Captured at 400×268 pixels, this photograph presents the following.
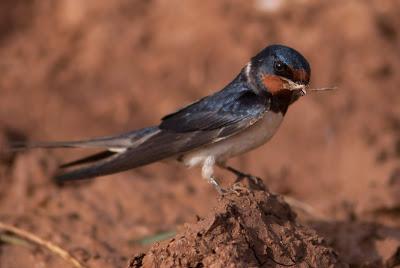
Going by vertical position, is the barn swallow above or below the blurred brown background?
below

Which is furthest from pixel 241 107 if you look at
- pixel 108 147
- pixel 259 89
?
pixel 108 147

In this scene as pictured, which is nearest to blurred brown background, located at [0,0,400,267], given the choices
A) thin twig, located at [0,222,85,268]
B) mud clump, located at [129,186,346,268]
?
thin twig, located at [0,222,85,268]

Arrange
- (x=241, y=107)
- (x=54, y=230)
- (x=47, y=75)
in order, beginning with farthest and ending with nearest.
A: (x=47, y=75)
(x=54, y=230)
(x=241, y=107)

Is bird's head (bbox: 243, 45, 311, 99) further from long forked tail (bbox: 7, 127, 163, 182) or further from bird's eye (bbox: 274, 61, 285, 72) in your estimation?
long forked tail (bbox: 7, 127, 163, 182)

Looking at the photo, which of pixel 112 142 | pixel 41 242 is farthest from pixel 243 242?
pixel 112 142

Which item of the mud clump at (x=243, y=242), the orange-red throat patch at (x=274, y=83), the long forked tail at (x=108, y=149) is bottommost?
the mud clump at (x=243, y=242)

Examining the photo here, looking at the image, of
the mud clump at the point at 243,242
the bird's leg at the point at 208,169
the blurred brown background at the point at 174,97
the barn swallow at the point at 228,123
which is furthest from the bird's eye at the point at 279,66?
the blurred brown background at the point at 174,97

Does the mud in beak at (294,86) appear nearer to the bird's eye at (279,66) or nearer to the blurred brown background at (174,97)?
the bird's eye at (279,66)

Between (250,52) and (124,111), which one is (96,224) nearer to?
(124,111)
